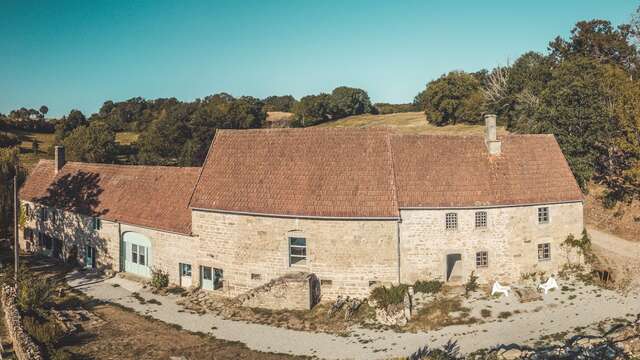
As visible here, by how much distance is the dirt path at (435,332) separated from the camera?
20.6m

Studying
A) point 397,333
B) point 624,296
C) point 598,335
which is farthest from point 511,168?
point 397,333

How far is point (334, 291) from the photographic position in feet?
86.3

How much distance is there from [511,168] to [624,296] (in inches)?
365

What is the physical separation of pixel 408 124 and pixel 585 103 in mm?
49967

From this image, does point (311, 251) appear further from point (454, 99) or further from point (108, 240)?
point (454, 99)

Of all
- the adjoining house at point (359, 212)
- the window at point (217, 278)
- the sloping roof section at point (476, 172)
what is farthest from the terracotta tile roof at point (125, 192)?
the sloping roof section at point (476, 172)

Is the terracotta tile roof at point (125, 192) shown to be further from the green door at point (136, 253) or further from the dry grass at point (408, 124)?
the dry grass at point (408, 124)

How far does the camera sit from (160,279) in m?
30.2

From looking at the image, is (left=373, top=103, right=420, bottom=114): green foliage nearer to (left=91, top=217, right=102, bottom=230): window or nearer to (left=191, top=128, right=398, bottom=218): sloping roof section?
(left=191, top=128, right=398, bottom=218): sloping roof section

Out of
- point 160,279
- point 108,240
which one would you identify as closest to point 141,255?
point 160,279

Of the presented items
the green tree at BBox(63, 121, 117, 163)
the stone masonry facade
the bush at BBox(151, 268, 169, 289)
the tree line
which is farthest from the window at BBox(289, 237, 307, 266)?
the green tree at BBox(63, 121, 117, 163)

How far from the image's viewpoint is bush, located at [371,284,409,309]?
24484 millimetres

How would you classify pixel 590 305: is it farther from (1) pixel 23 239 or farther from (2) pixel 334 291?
(1) pixel 23 239

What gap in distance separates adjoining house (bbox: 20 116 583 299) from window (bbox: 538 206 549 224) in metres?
0.06
